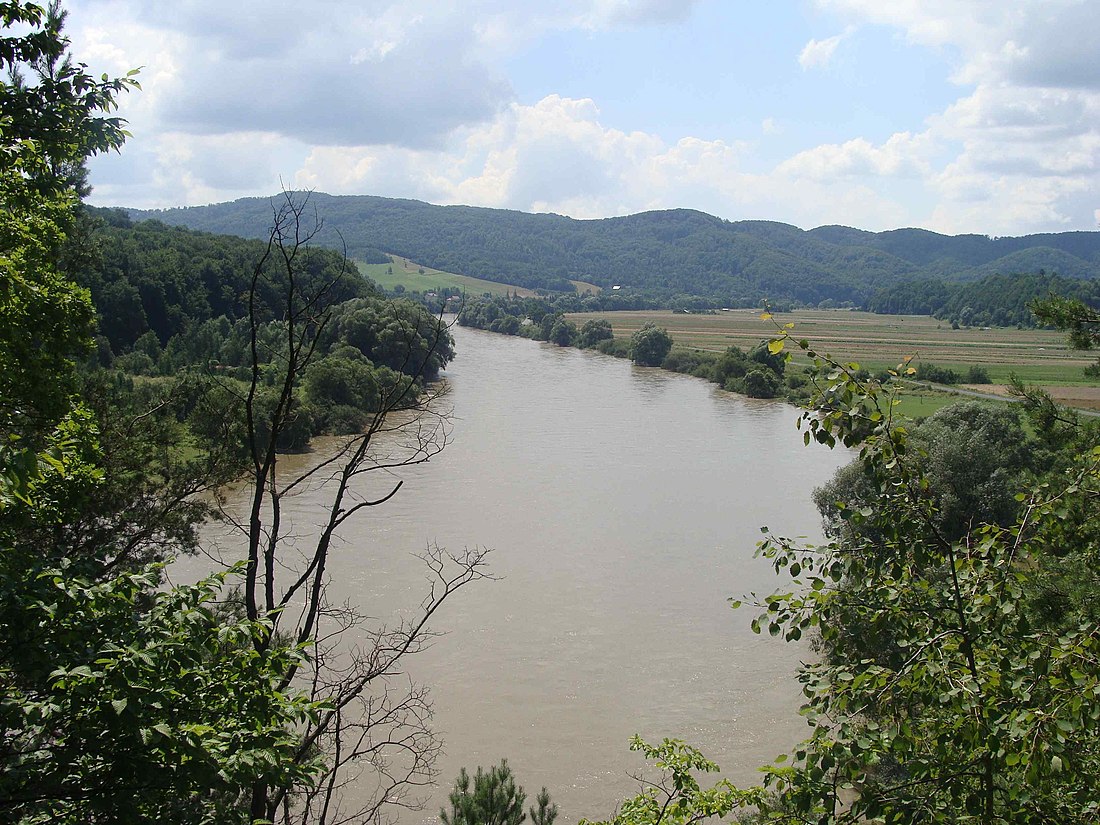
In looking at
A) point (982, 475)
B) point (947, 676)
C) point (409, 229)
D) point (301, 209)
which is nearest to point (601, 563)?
point (982, 475)

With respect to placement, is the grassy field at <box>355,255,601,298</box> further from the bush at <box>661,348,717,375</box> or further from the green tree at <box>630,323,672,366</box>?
the bush at <box>661,348,717,375</box>

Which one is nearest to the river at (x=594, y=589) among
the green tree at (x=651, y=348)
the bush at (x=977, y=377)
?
the bush at (x=977, y=377)

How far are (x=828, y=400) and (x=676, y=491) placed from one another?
2161 centimetres

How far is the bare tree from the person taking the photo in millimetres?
4055

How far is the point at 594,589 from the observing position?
16.9 m

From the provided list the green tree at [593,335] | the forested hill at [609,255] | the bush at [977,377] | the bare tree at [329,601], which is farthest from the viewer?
the forested hill at [609,255]

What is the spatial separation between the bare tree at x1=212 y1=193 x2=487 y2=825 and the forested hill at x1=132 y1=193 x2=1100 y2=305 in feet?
428

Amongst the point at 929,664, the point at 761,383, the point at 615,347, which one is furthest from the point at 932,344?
the point at 929,664

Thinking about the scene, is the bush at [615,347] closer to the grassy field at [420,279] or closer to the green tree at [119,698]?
the grassy field at [420,279]

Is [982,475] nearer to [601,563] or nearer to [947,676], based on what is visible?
[601,563]

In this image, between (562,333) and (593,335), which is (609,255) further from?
(593,335)

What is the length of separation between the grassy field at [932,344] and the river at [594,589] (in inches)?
343

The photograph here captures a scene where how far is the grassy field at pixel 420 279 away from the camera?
368ft

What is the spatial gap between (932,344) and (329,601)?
218 feet
